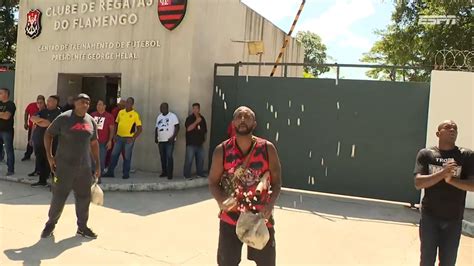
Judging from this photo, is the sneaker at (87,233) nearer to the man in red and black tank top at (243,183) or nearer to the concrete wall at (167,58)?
the man in red and black tank top at (243,183)

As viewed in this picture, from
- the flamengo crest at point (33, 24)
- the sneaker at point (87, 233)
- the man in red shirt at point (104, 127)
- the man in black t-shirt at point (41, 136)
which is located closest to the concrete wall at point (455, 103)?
the sneaker at point (87, 233)

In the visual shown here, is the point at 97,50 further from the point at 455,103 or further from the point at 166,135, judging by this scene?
the point at 455,103

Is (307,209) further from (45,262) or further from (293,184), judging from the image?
(45,262)

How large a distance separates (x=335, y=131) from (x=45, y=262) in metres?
5.53

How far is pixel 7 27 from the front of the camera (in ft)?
69.9

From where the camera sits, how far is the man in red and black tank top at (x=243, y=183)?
9.97ft

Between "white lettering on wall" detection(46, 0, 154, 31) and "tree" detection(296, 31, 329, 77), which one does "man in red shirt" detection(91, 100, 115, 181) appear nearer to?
"white lettering on wall" detection(46, 0, 154, 31)

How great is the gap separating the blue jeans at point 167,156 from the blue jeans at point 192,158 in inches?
11.5

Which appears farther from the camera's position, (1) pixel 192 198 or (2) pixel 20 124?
(2) pixel 20 124

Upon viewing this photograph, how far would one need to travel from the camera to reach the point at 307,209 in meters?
7.20

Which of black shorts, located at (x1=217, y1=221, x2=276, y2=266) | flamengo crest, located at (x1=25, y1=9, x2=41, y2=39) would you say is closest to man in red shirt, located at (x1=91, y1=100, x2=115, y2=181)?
flamengo crest, located at (x1=25, y1=9, x2=41, y2=39)

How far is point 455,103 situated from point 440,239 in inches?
174

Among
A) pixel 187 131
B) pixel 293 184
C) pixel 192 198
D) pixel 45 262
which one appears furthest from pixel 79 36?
pixel 45 262

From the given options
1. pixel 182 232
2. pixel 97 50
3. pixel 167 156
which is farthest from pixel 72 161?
pixel 97 50
